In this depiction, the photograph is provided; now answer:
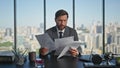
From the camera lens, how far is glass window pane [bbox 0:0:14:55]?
524 cm

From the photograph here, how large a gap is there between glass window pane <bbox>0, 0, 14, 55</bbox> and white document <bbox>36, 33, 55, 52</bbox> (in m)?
2.29

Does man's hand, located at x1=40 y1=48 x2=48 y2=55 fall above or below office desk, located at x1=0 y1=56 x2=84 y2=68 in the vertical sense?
above

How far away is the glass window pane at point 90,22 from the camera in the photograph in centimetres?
528

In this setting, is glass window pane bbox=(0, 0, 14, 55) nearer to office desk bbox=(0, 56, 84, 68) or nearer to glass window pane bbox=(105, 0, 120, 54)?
glass window pane bbox=(105, 0, 120, 54)

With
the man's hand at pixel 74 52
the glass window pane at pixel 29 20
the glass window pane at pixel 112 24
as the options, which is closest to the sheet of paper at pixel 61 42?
the man's hand at pixel 74 52

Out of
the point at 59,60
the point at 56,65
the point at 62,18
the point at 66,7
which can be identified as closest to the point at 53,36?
Result: the point at 62,18

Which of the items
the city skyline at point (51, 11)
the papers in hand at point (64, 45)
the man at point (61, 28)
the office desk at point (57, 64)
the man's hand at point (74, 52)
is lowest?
the office desk at point (57, 64)

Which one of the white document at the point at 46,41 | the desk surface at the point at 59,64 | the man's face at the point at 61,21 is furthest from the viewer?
the man's face at the point at 61,21

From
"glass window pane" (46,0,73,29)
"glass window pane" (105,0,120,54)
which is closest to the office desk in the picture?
"glass window pane" (46,0,73,29)

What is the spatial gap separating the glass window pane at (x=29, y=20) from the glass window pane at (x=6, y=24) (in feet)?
0.43

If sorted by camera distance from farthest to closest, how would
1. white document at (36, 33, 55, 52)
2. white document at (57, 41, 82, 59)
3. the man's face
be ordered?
the man's face, white document at (36, 33, 55, 52), white document at (57, 41, 82, 59)

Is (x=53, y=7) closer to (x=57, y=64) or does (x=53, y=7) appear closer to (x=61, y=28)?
(x=61, y=28)

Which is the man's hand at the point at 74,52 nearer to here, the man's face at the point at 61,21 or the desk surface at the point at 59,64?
the desk surface at the point at 59,64

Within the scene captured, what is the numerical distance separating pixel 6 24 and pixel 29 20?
45 centimetres
